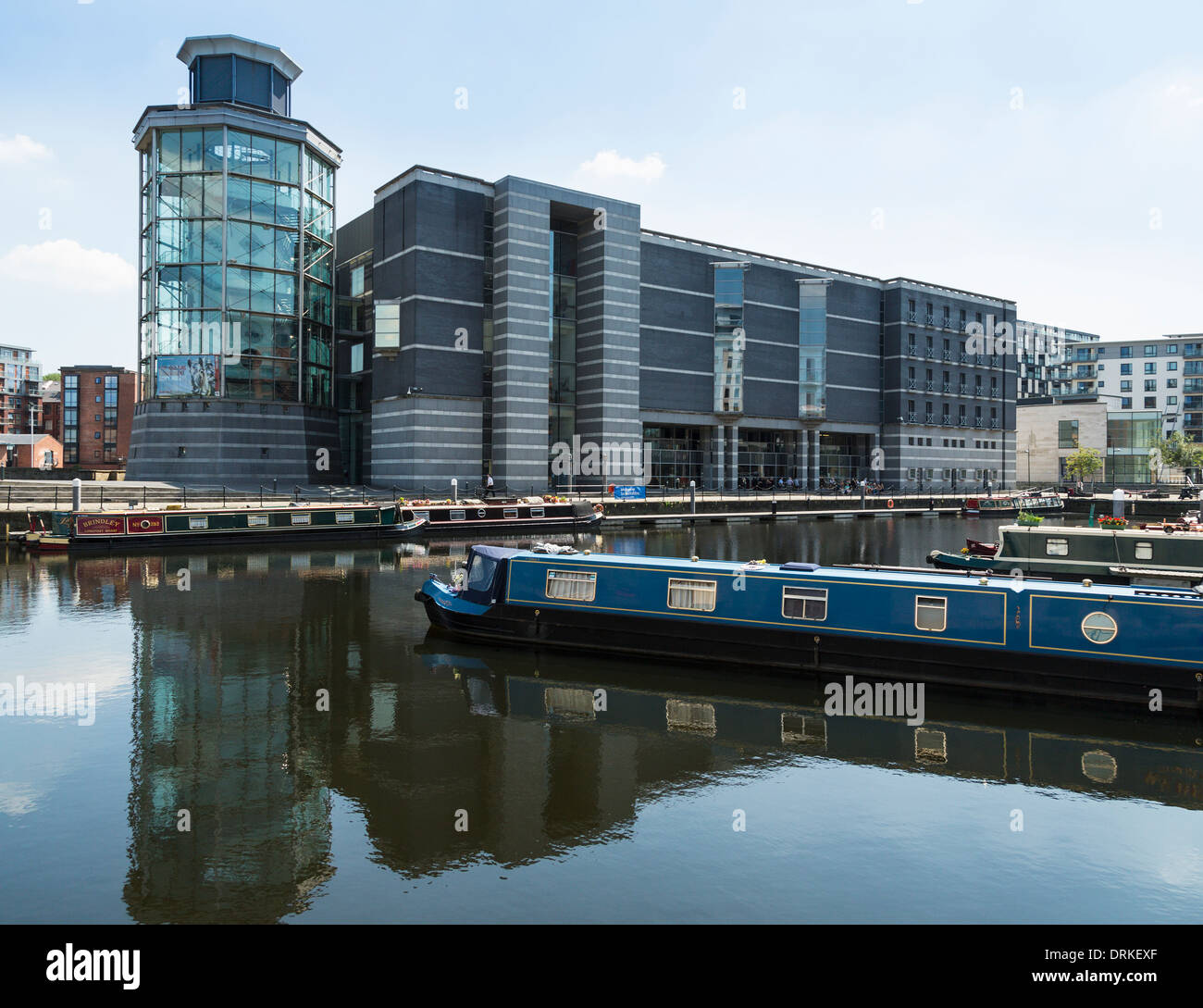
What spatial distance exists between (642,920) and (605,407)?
72.9 metres

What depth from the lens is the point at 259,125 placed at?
237ft

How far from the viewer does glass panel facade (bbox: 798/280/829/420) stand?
99375 mm

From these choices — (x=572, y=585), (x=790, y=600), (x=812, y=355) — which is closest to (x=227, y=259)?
(x=572, y=585)

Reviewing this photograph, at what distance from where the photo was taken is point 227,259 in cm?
7125

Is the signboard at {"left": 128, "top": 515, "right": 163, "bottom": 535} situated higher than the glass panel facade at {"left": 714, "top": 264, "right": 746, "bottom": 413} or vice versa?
the glass panel facade at {"left": 714, "top": 264, "right": 746, "bottom": 413}

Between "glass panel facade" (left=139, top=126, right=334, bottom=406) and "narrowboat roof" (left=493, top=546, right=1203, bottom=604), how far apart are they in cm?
5843

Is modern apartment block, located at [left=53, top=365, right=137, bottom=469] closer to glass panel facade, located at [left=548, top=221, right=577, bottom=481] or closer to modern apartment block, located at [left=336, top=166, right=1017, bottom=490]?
modern apartment block, located at [left=336, top=166, right=1017, bottom=490]

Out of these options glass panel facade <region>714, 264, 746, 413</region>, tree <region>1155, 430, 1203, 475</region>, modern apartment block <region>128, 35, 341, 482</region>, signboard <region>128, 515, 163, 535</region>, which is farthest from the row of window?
tree <region>1155, 430, 1203, 475</region>

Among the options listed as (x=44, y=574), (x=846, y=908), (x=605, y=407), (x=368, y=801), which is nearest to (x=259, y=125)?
(x=605, y=407)

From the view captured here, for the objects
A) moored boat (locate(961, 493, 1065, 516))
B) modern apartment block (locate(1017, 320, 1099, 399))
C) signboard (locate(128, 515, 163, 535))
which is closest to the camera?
signboard (locate(128, 515, 163, 535))

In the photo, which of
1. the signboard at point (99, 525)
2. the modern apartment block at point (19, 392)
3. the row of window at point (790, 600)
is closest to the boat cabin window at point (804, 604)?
the row of window at point (790, 600)

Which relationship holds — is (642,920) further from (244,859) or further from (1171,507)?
(1171,507)

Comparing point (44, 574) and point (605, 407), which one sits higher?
point (605, 407)

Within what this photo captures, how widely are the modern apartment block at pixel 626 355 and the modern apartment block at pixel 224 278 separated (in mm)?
7815
